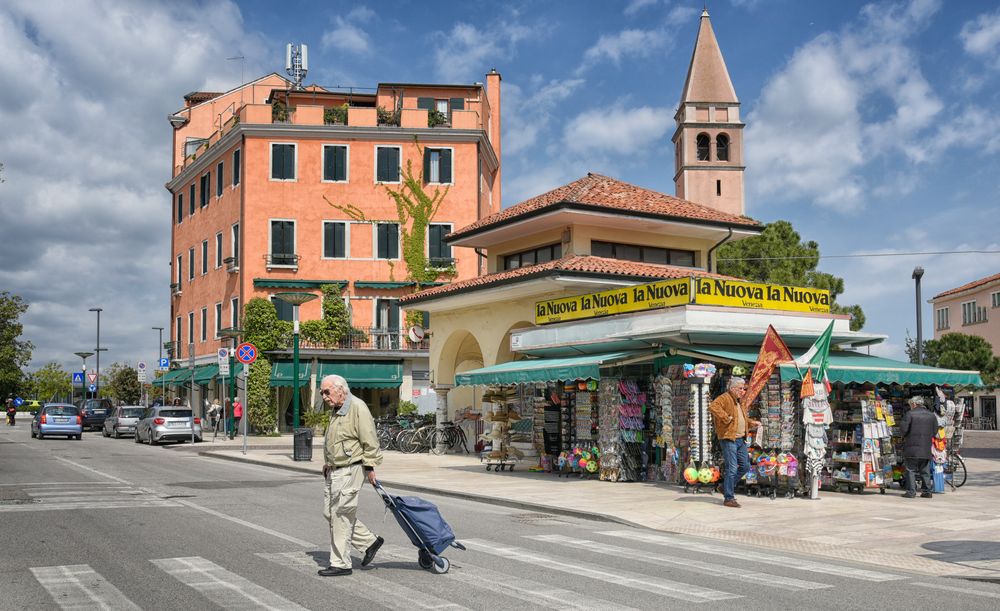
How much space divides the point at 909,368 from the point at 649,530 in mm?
7926

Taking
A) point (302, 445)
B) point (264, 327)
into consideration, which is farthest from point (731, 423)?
point (264, 327)

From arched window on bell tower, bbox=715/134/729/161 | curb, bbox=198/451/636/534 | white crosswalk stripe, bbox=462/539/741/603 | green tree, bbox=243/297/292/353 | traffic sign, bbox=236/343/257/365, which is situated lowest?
curb, bbox=198/451/636/534

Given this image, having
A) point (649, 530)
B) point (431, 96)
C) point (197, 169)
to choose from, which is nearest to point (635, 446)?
point (649, 530)

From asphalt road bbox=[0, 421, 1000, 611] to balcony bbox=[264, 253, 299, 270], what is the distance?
30.3m

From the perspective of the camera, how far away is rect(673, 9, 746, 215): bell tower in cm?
6962

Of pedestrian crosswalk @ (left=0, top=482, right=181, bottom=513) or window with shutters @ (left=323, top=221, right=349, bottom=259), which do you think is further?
window with shutters @ (left=323, top=221, right=349, bottom=259)

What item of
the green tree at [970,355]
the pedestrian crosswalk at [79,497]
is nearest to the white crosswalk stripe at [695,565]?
the pedestrian crosswalk at [79,497]

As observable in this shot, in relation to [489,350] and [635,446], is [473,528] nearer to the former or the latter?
[635,446]

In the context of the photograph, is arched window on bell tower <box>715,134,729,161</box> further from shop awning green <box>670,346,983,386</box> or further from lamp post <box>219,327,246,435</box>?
shop awning green <box>670,346,983,386</box>

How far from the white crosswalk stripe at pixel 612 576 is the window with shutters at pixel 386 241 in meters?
35.3

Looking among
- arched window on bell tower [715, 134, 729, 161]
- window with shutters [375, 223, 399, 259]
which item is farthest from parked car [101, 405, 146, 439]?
arched window on bell tower [715, 134, 729, 161]

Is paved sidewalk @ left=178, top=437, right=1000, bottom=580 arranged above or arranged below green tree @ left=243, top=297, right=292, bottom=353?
below

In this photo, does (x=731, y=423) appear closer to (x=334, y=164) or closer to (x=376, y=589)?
(x=376, y=589)

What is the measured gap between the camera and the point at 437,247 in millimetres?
45969
